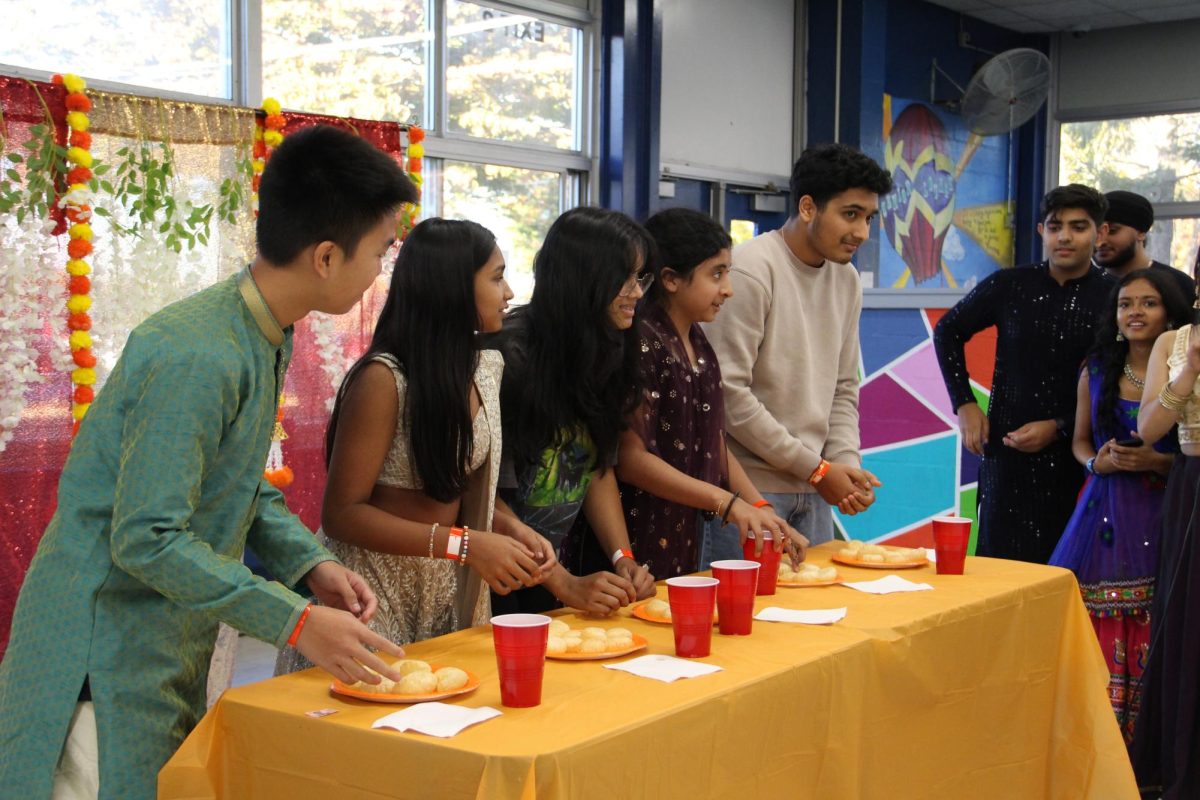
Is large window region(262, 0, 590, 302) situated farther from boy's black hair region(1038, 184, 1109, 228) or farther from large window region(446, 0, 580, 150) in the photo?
boy's black hair region(1038, 184, 1109, 228)

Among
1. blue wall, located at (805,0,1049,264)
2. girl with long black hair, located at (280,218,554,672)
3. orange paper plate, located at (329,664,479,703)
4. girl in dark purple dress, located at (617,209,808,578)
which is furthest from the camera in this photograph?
blue wall, located at (805,0,1049,264)

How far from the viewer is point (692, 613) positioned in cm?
177

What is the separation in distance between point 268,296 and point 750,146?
646cm

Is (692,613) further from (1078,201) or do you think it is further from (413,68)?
(413,68)

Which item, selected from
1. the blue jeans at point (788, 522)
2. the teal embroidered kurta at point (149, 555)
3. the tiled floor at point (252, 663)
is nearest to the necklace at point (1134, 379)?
the blue jeans at point (788, 522)

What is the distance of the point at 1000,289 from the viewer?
3.93 meters

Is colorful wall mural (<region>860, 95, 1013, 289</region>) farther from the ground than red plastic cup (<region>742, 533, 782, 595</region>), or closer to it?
farther from the ground

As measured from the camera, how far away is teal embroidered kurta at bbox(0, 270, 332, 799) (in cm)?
144

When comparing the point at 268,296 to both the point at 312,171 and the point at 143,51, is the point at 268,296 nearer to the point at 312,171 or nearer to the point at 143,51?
the point at 312,171

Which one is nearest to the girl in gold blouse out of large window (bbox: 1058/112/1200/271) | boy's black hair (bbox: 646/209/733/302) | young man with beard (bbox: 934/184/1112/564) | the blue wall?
young man with beard (bbox: 934/184/1112/564)

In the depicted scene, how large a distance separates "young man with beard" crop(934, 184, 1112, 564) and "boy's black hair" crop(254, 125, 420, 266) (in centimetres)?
267

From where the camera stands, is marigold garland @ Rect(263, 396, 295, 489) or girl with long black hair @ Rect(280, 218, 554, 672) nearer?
girl with long black hair @ Rect(280, 218, 554, 672)

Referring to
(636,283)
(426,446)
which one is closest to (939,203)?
(636,283)

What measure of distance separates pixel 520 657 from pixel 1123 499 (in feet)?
8.02
